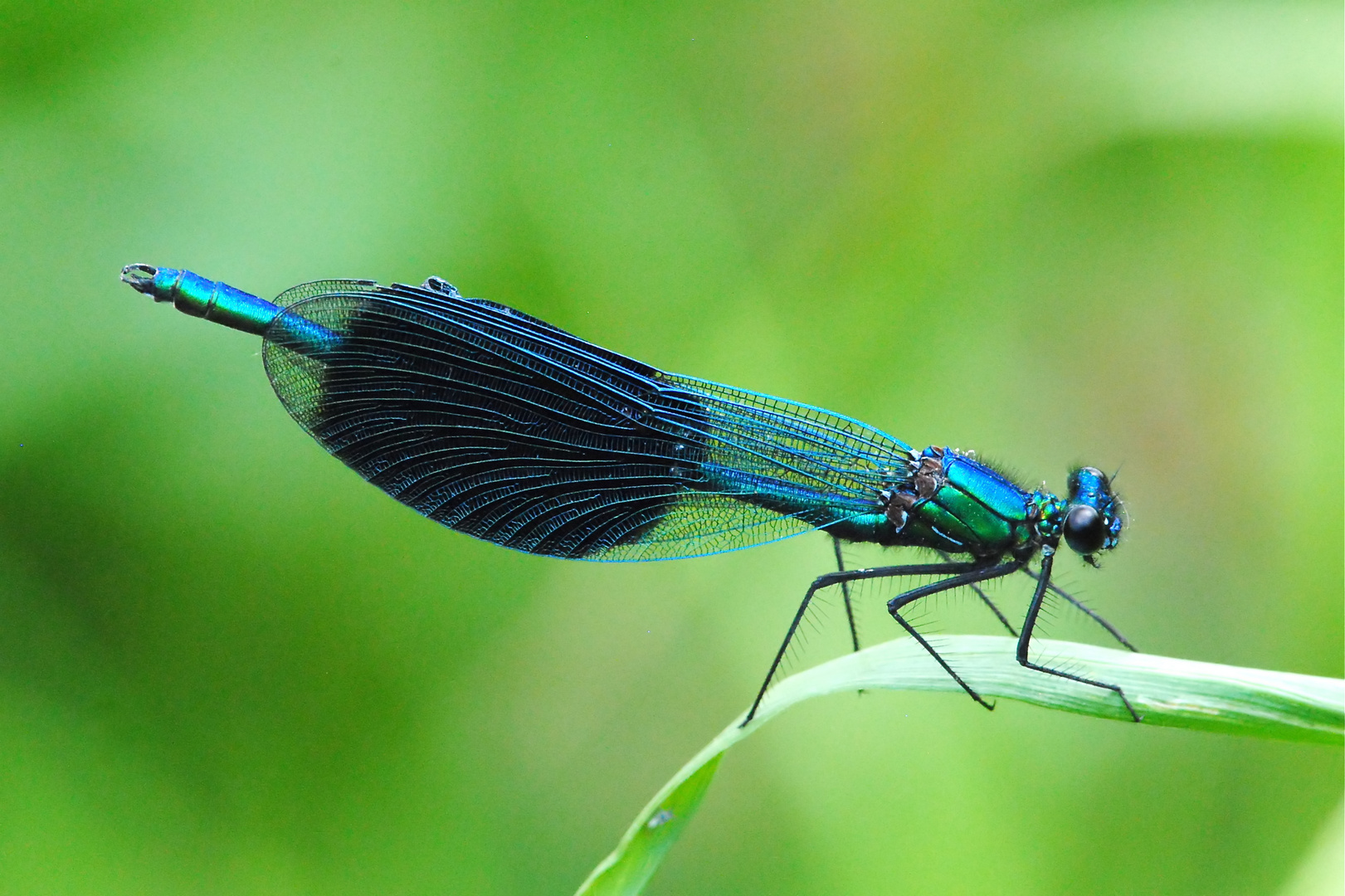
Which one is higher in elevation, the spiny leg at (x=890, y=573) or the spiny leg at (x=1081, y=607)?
the spiny leg at (x=1081, y=607)

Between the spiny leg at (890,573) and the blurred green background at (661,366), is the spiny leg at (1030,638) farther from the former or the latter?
the blurred green background at (661,366)

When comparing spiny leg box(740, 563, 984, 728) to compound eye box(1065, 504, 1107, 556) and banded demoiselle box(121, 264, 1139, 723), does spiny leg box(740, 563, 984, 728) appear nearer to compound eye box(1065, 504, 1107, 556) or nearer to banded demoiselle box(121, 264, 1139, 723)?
banded demoiselle box(121, 264, 1139, 723)

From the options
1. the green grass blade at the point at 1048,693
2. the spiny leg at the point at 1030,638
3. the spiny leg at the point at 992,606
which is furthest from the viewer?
the spiny leg at the point at 992,606

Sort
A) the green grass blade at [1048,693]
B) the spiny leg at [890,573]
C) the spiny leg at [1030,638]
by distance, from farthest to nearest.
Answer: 1. the spiny leg at [890,573]
2. the spiny leg at [1030,638]
3. the green grass blade at [1048,693]

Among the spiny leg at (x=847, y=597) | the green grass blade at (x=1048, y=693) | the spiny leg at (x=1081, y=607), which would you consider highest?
the spiny leg at (x=1081, y=607)

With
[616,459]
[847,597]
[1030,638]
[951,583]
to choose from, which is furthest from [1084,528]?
[616,459]

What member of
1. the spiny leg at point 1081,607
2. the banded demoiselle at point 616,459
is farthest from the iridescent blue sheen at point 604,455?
the spiny leg at point 1081,607

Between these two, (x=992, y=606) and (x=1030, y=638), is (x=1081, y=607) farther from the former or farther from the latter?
(x=1030, y=638)
